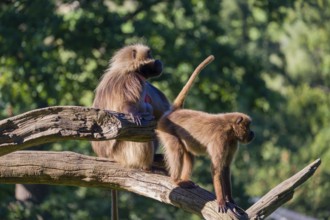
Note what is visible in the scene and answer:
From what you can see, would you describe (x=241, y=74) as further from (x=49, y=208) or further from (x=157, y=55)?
(x=49, y=208)

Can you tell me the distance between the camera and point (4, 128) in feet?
26.7

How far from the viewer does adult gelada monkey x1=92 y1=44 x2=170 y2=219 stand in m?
10.1

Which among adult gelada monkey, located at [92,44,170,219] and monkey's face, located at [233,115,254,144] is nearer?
monkey's face, located at [233,115,254,144]

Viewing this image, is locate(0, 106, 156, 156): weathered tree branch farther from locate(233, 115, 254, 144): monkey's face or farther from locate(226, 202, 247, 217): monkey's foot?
locate(233, 115, 254, 144): monkey's face

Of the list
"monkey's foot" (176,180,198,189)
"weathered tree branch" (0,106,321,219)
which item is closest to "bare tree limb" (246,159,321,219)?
"weathered tree branch" (0,106,321,219)

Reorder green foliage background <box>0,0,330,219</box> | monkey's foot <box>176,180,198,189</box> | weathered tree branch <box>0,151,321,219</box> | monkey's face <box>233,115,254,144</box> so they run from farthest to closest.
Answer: green foliage background <box>0,0,330,219</box> < monkey's face <box>233,115,254,144</box> < weathered tree branch <box>0,151,321,219</box> < monkey's foot <box>176,180,198,189</box>

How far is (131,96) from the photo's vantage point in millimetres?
10180

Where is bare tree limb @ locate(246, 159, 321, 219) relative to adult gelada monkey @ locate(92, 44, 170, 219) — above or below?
below

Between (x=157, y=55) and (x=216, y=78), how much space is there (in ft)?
4.78

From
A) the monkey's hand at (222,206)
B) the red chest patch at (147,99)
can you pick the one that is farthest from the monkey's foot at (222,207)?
the red chest patch at (147,99)

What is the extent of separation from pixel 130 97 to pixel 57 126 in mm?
2118

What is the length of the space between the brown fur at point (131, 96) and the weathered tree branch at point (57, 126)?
163 centimetres

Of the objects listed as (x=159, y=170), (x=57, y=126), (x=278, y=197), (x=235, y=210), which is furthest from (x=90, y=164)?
(x=278, y=197)

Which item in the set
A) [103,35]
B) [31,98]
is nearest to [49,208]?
[31,98]
